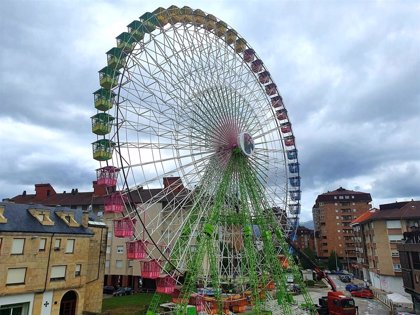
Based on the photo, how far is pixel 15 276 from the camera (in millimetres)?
25312

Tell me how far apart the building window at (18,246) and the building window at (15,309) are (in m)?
3.55

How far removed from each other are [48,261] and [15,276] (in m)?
2.56

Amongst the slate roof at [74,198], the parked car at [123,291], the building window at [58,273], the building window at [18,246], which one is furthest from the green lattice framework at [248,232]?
the slate roof at [74,198]

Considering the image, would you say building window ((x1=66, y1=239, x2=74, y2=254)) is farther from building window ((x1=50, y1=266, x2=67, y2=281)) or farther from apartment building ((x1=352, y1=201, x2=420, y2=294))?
apartment building ((x1=352, y1=201, x2=420, y2=294))

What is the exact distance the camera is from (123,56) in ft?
83.9

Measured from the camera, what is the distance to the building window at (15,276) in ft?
81.8

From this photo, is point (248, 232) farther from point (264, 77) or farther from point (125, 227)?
point (264, 77)

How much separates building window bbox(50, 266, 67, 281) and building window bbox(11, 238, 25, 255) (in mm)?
2966

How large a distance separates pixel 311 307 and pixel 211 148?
49.5ft

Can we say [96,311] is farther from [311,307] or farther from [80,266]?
[311,307]

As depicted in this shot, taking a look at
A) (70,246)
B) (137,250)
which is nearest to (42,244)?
(70,246)

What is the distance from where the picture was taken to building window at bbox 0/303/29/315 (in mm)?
24688

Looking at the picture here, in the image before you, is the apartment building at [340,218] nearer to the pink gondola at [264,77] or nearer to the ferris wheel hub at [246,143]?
the pink gondola at [264,77]

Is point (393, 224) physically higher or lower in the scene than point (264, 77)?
lower
